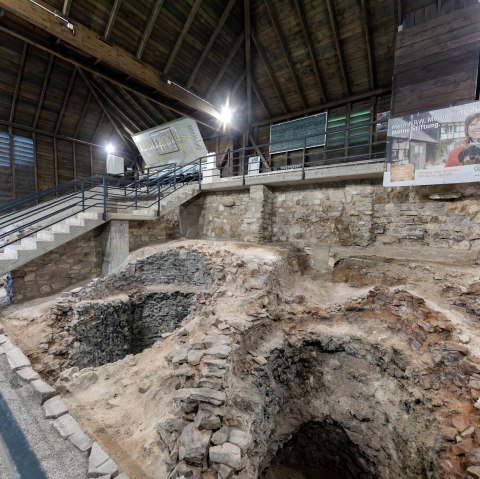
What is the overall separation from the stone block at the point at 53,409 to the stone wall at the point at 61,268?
4648mm

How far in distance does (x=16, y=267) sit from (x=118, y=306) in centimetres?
254

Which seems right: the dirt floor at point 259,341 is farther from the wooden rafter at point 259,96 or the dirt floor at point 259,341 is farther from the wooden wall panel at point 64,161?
the wooden wall panel at point 64,161

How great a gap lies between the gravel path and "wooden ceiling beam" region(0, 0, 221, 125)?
9.08m

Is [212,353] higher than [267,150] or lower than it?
lower

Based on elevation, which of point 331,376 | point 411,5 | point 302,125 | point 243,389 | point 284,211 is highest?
point 411,5

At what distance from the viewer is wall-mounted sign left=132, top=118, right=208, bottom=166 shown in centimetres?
1276

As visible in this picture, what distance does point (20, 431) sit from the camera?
8.77 feet

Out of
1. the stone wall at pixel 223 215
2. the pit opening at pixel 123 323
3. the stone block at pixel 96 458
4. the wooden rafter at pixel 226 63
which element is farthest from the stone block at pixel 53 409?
the wooden rafter at pixel 226 63

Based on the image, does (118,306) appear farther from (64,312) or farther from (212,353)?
(212,353)

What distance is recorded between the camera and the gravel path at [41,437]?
2.33 m

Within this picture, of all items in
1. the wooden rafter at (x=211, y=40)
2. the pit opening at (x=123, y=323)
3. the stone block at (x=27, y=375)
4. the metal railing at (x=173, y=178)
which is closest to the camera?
the stone block at (x=27, y=375)

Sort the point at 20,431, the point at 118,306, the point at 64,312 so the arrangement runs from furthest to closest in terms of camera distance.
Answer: the point at 118,306
the point at 64,312
the point at 20,431

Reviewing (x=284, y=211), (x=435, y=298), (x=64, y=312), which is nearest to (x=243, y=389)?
(x=435, y=298)

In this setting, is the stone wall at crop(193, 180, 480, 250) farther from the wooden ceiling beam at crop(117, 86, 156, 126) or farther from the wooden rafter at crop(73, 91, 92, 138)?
the wooden rafter at crop(73, 91, 92, 138)
